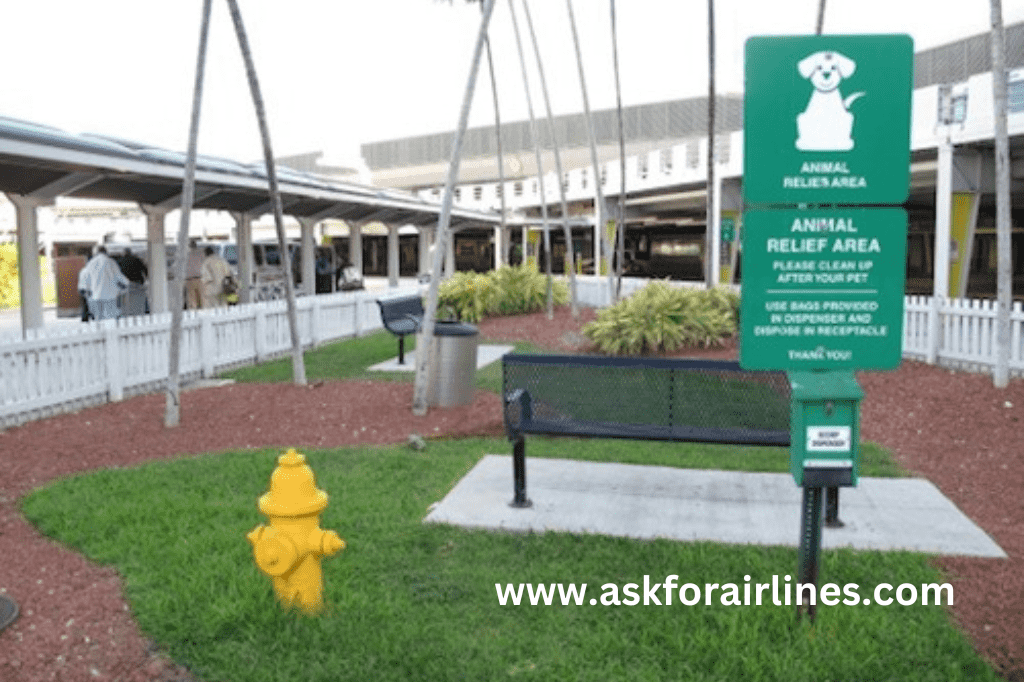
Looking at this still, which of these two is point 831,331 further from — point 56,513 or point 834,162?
point 56,513

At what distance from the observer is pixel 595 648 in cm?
390

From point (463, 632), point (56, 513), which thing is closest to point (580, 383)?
point (463, 632)

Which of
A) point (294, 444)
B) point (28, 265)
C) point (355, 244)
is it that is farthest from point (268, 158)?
point (355, 244)

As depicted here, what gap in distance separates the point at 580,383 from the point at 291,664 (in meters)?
3.06

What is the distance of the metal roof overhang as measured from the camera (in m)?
10.2

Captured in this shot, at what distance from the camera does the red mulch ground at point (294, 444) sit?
3.97 metres

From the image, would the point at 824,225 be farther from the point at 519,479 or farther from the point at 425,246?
the point at 425,246

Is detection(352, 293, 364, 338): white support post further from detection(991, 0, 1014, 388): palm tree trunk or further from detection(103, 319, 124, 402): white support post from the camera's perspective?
detection(991, 0, 1014, 388): palm tree trunk

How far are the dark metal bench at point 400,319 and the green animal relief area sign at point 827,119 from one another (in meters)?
9.45

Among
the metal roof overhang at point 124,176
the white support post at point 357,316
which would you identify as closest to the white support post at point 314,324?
the white support post at point 357,316

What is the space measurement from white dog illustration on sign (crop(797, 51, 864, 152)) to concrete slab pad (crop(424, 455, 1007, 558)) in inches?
96.0

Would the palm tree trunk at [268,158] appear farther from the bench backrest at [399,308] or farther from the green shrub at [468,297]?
the green shrub at [468,297]

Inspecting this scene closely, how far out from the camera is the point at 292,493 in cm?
406

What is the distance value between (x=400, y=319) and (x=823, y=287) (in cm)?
1018
